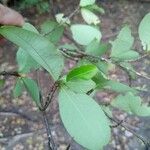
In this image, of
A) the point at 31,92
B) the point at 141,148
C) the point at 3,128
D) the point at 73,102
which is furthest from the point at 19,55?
the point at 3,128

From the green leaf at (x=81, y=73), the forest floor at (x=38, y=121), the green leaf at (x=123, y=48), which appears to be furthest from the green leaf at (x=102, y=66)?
the forest floor at (x=38, y=121)

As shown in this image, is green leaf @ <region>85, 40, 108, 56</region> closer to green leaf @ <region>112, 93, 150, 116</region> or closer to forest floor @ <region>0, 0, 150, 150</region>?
green leaf @ <region>112, 93, 150, 116</region>

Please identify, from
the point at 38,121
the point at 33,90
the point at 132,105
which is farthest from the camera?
the point at 38,121

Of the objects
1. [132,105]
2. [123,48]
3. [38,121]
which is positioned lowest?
[38,121]

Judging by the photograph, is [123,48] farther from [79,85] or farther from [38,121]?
[38,121]

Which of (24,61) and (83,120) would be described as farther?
(24,61)

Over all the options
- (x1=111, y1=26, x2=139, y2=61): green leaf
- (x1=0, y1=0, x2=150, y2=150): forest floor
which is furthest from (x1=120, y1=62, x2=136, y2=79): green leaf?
(x1=0, y1=0, x2=150, y2=150): forest floor

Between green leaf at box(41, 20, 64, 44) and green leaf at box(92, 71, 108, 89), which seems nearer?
green leaf at box(92, 71, 108, 89)

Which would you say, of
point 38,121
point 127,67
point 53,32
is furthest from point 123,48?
point 38,121
